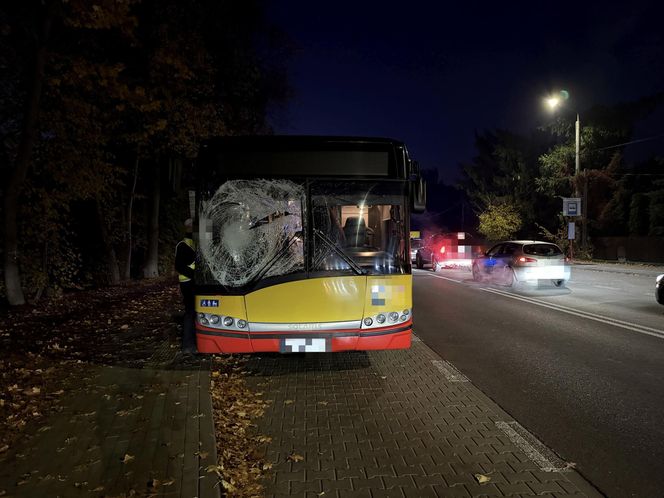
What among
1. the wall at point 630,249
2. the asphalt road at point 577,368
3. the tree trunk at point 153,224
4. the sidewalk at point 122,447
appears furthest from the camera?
the wall at point 630,249

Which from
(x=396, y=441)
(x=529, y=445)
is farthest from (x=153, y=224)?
(x=529, y=445)

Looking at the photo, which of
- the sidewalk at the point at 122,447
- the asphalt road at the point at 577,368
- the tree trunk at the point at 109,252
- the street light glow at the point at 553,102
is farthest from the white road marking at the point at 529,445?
the street light glow at the point at 553,102

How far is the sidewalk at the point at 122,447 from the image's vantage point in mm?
3359

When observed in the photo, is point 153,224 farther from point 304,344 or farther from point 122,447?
point 122,447

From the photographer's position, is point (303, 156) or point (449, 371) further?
point (449, 371)

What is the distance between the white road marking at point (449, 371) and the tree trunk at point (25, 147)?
10265 millimetres

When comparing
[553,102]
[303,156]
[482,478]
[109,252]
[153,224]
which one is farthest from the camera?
[553,102]

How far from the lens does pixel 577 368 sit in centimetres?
662

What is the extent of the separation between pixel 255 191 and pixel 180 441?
10.0 ft

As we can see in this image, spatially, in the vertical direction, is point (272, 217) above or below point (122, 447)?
above

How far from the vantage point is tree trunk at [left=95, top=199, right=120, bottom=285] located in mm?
16625

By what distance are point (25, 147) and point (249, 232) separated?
841 centimetres

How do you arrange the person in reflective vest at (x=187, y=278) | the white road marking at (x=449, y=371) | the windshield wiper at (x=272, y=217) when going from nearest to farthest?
the windshield wiper at (x=272, y=217) → the white road marking at (x=449, y=371) → the person in reflective vest at (x=187, y=278)

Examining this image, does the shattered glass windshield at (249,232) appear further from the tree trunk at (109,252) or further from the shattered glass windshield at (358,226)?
the tree trunk at (109,252)
